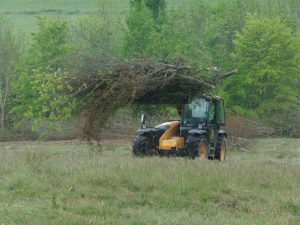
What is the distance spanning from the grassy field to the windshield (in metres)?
5.26

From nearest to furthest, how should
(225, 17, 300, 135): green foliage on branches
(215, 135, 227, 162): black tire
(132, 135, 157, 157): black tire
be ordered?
1. (132, 135, 157, 157): black tire
2. (215, 135, 227, 162): black tire
3. (225, 17, 300, 135): green foliage on branches

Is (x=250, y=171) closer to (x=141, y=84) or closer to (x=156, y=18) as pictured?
(x=141, y=84)

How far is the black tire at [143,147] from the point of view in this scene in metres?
19.1

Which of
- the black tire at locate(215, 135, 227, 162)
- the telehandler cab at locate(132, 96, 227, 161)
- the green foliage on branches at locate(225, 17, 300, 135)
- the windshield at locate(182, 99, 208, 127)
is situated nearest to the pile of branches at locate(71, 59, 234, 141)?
the telehandler cab at locate(132, 96, 227, 161)

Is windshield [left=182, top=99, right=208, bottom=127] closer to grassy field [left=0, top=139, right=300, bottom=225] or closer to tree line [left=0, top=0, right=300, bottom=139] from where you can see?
grassy field [left=0, top=139, right=300, bottom=225]

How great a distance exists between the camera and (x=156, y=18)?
47.1m

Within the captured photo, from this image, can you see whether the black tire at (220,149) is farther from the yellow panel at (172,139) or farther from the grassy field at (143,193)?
the grassy field at (143,193)

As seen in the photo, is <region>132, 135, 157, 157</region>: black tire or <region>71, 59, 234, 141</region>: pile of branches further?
<region>132, 135, 157, 157</region>: black tire

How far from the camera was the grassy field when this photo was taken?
9.14 meters

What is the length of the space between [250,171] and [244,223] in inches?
170

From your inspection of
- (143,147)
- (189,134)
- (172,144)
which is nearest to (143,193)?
(172,144)

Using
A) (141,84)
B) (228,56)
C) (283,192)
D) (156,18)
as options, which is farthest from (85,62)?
(156,18)

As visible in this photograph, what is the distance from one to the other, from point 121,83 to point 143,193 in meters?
3.79

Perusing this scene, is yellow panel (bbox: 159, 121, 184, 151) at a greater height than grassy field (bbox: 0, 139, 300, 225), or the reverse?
yellow panel (bbox: 159, 121, 184, 151)
